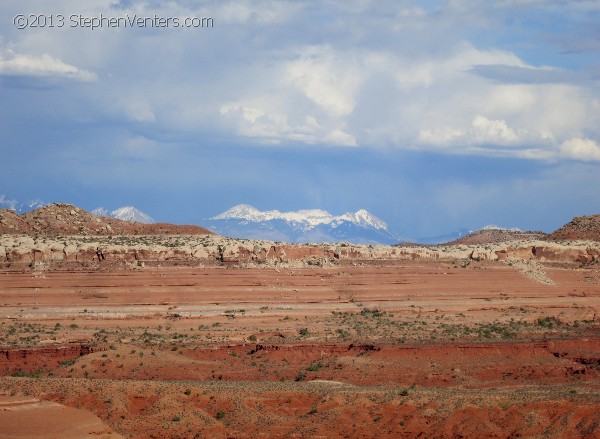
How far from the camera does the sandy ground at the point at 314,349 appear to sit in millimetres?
27234

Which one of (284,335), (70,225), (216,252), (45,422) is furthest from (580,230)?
(45,422)

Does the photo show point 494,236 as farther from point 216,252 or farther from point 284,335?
point 284,335

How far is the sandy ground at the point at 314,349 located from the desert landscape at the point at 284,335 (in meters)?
0.09

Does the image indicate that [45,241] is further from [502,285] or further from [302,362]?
[502,285]

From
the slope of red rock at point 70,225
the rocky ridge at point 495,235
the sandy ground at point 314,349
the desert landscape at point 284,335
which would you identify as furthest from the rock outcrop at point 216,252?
the rocky ridge at point 495,235

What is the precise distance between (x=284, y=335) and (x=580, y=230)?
143 ft

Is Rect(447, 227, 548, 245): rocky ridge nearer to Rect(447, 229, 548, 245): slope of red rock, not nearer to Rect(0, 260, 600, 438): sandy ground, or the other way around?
Rect(447, 229, 548, 245): slope of red rock

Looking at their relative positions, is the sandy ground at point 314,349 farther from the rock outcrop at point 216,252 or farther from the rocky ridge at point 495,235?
the rocky ridge at point 495,235

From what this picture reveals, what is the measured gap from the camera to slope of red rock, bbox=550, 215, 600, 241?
3110 inches

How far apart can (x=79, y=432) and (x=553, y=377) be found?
2091 cm

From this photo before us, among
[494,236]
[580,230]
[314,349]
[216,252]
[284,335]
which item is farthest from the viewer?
[494,236]

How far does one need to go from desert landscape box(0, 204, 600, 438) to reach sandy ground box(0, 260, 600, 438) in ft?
0.28

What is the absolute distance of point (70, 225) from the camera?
6881 centimetres

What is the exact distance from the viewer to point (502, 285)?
61062 millimetres
